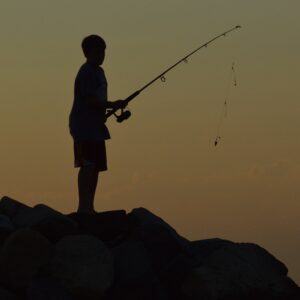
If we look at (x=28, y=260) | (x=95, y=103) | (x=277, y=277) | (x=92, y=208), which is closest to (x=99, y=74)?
(x=95, y=103)

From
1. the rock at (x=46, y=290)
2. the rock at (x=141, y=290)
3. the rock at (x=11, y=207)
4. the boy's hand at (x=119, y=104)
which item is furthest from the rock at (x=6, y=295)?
the boy's hand at (x=119, y=104)

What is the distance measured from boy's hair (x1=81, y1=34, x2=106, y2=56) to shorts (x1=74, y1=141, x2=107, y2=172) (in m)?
1.17

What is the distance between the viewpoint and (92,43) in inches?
483

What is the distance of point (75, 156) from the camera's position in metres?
12.4

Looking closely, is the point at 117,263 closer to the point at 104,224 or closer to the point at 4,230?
the point at 104,224

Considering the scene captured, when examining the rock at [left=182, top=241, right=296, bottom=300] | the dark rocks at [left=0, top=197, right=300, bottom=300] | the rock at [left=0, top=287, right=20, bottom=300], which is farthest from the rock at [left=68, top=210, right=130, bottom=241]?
the rock at [left=0, top=287, right=20, bottom=300]

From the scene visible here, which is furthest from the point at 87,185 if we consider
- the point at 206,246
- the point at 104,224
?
the point at 206,246

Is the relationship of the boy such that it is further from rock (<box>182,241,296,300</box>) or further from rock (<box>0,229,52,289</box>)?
rock (<box>182,241,296,300</box>)

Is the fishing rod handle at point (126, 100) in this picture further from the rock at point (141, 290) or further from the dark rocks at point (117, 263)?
the rock at point (141, 290)

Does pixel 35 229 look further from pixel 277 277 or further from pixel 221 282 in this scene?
pixel 277 277

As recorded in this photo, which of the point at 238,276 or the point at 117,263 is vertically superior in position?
the point at 117,263

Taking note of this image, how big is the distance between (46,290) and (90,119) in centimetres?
230

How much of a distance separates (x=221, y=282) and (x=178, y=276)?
530mm

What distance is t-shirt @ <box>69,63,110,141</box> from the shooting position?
40.4ft
